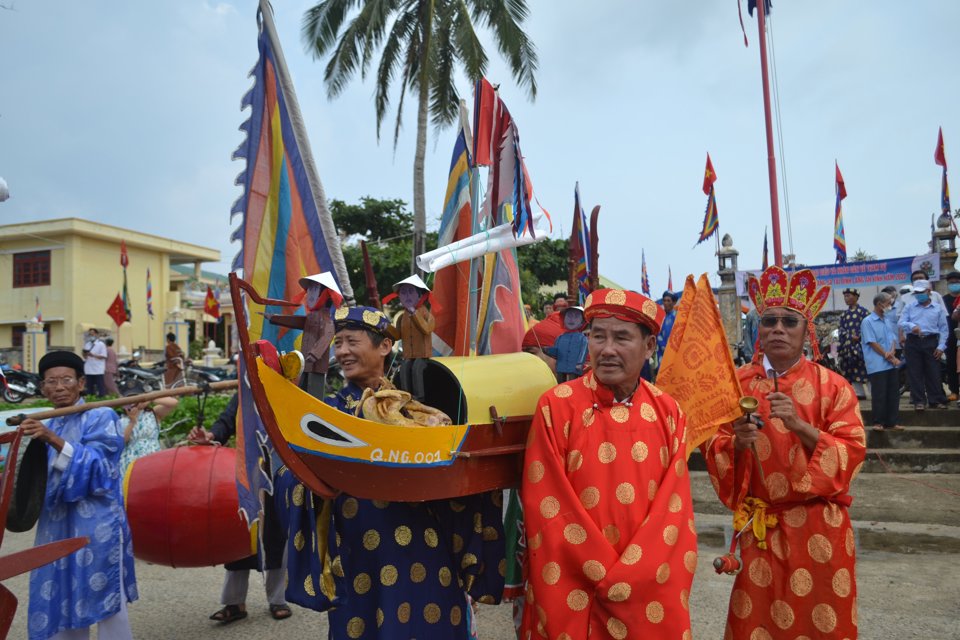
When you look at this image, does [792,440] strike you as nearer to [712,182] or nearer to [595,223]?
[595,223]

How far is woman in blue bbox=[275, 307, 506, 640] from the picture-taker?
2.43m

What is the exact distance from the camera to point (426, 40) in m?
14.3

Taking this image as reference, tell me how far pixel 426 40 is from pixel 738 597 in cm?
1350

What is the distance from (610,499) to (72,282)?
1222 inches

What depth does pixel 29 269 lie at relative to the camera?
29.3 m

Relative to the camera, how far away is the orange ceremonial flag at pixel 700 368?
2.73 metres

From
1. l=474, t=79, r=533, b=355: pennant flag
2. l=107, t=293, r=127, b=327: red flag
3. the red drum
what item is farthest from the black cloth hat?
l=107, t=293, r=127, b=327: red flag

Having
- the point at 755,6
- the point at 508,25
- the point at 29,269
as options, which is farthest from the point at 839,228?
the point at 29,269

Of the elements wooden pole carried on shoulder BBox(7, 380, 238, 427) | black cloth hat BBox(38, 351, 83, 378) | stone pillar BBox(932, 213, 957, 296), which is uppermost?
stone pillar BBox(932, 213, 957, 296)

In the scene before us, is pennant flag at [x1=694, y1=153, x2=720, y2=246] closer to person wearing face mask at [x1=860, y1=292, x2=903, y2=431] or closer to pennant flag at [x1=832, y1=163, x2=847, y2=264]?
pennant flag at [x1=832, y1=163, x2=847, y2=264]

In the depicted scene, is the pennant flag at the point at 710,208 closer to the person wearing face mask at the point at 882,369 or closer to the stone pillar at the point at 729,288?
the stone pillar at the point at 729,288

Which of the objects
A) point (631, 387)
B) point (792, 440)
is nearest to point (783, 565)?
point (792, 440)

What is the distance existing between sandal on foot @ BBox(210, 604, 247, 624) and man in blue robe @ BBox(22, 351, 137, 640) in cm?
95

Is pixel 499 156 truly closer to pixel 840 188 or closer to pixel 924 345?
pixel 924 345
